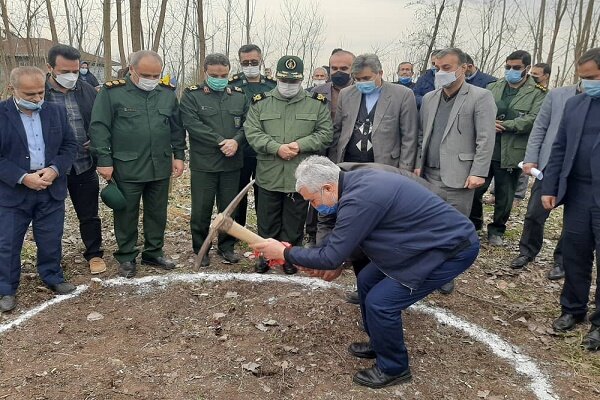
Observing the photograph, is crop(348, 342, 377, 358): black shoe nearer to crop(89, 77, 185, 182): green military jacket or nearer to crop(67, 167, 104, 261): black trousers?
crop(89, 77, 185, 182): green military jacket

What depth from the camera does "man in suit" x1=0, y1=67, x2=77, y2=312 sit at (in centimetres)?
421

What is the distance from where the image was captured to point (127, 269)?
523 centimetres

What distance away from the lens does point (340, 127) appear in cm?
530

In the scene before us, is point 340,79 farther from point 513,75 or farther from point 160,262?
point 160,262

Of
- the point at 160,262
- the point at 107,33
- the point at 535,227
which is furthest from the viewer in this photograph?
the point at 107,33

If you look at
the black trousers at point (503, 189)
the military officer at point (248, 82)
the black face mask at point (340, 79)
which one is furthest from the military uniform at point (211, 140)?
the black trousers at point (503, 189)

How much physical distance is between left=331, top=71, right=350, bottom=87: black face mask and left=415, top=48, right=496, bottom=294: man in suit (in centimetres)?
123

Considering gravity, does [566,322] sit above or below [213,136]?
below

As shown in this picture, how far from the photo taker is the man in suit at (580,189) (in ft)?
12.9

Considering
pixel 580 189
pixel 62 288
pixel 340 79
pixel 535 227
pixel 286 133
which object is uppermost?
pixel 340 79

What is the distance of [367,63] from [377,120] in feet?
1.88

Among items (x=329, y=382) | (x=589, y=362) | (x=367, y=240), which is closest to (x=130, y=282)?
(x=329, y=382)

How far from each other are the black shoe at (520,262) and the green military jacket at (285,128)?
2.66 metres

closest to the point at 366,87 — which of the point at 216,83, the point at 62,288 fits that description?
the point at 216,83
